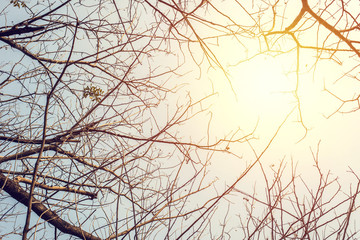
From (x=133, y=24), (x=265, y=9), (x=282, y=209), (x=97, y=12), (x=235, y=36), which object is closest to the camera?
(x=282, y=209)

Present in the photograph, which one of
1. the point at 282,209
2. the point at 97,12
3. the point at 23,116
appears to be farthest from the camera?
the point at 23,116

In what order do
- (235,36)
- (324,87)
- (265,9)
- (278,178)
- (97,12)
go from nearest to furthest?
(278,178), (324,87), (235,36), (265,9), (97,12)

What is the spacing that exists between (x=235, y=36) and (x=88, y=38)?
2.18 metres

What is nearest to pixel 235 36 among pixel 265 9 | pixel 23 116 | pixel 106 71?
pixel 265 9

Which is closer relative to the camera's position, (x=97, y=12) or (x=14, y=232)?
(x=14, y=232)

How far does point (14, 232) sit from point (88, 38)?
2.35 m

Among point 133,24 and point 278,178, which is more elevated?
point 133,24

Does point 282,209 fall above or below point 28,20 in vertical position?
below

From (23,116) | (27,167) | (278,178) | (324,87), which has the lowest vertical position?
(278,178)

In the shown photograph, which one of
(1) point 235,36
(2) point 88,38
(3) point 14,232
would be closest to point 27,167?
(3) point 14,232

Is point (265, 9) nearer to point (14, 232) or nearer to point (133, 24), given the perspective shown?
point (133, 24)

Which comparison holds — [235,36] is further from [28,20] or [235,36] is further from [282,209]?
[28,20]

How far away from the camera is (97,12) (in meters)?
3.97

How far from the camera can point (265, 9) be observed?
9.97 ft
